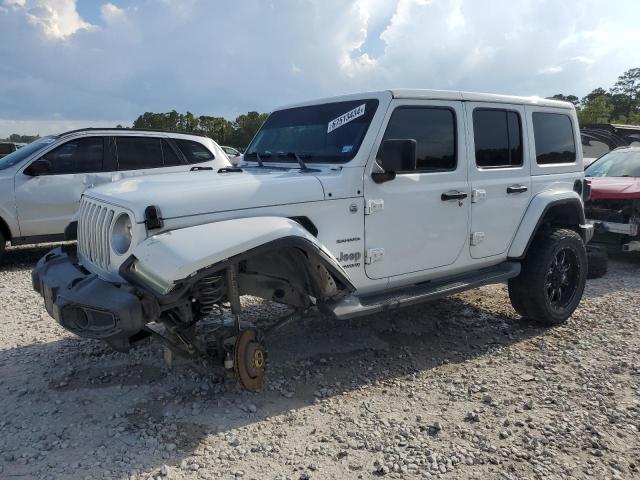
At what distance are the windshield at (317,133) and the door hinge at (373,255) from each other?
2.22 ft

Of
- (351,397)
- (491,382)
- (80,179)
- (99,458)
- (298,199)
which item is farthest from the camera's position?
(80,179)

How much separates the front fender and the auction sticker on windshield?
114 centimetres

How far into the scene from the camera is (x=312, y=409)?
11.4ft

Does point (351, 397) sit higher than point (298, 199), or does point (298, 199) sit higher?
point (298, 199)

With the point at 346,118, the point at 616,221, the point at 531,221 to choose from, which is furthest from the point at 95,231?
the point at 616,221

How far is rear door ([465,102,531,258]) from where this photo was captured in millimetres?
4441

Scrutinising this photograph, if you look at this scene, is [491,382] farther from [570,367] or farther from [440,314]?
[440,314]

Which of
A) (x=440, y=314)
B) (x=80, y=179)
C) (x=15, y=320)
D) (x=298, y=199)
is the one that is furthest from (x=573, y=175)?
(x=80, y=179)

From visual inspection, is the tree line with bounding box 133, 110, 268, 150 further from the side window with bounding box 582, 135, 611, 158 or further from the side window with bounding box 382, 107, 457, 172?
the side window with bounding box 382, 107, 457, 172

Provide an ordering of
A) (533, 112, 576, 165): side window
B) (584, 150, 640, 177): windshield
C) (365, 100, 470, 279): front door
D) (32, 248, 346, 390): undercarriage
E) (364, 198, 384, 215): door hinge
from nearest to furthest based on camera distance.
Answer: (32, 248, 346, 390): undercarriage < (364, 198, 384, 215): door hinge < (365, 100, 470, 279): front door < (533, 112, 576, 165): side window < (584, 150, 640, 177): windshield

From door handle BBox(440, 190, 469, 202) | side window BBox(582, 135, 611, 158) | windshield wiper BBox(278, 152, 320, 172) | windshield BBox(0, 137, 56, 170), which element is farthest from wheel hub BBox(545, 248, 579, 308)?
side window BBox(582, 135, 611, 158)

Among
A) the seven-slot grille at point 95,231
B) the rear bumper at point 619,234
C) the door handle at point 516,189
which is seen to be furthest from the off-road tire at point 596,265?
the seven-slot grille at point 95,231

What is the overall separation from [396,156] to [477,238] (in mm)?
1339

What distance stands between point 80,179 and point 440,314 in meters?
5.39
